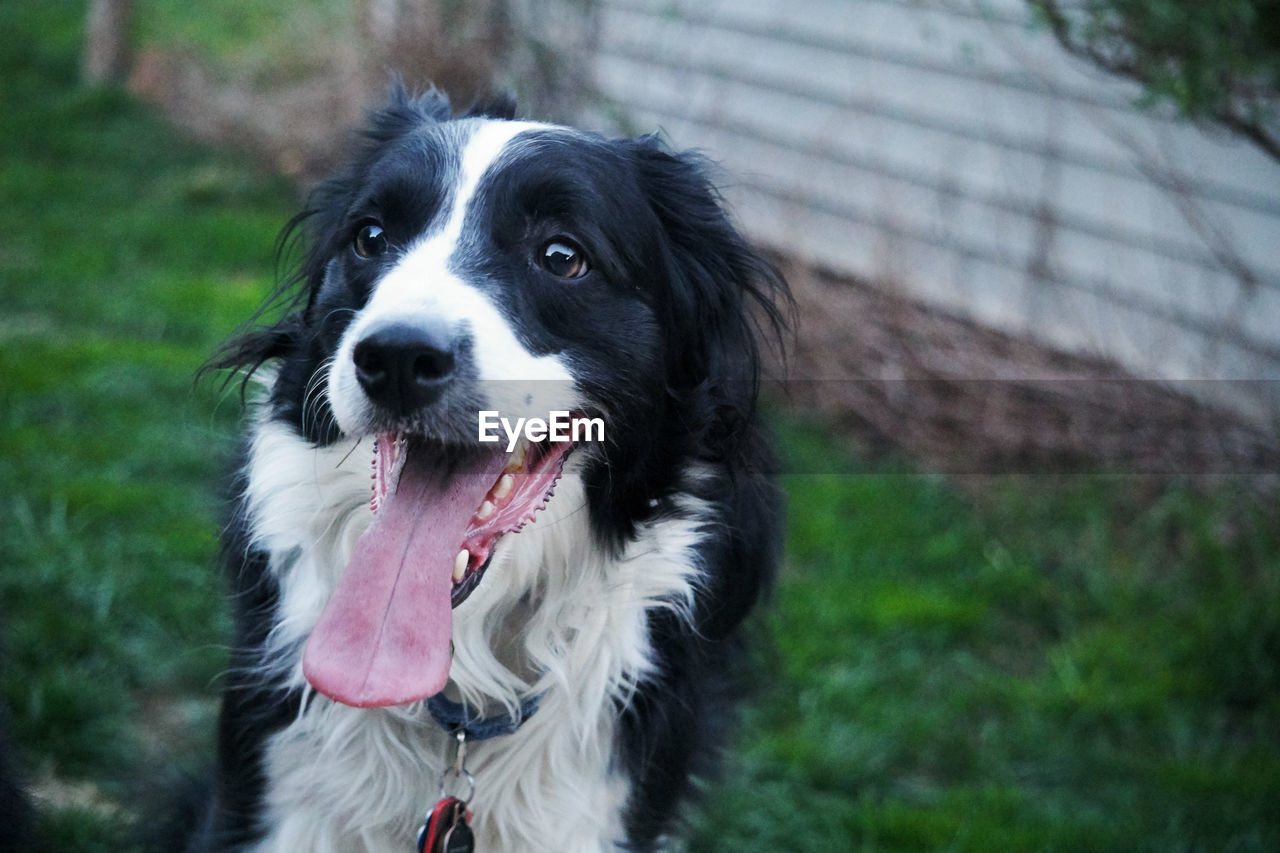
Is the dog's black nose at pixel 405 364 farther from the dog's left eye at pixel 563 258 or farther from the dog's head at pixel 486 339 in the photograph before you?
the dog's left eye at pixel 563 258

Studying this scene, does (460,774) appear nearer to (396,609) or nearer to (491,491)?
(396,609)

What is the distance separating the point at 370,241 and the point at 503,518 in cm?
57

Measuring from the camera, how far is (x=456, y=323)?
182cm

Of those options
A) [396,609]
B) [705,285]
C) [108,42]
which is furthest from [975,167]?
[108,42]

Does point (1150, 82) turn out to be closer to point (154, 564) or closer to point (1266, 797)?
point (1266, 797)

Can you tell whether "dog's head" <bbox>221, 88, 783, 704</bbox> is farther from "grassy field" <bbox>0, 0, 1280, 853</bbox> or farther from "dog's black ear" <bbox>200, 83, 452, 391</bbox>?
"grassy field" <bbox>0, 0, 1280, 853</bbox>

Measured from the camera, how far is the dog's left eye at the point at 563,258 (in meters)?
2.10

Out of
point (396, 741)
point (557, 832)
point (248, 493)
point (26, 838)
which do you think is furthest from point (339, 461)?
point (26, 838)

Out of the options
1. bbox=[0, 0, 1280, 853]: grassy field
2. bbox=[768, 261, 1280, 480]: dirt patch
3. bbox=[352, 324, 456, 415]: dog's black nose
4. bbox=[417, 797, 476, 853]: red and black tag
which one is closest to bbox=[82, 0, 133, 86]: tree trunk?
bbox=[0, 0, 1280, 853]: grassy field

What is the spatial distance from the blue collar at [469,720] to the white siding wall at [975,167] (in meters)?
3.07

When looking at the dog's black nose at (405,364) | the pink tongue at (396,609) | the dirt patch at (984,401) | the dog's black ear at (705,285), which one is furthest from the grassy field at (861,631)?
the dog's black ear at (705,285)

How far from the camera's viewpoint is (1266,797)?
309 centimetres

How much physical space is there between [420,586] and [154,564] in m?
2.03

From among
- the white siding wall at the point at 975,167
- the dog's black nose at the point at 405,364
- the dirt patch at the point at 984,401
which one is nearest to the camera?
the dog's black nose at the point at 405,364
